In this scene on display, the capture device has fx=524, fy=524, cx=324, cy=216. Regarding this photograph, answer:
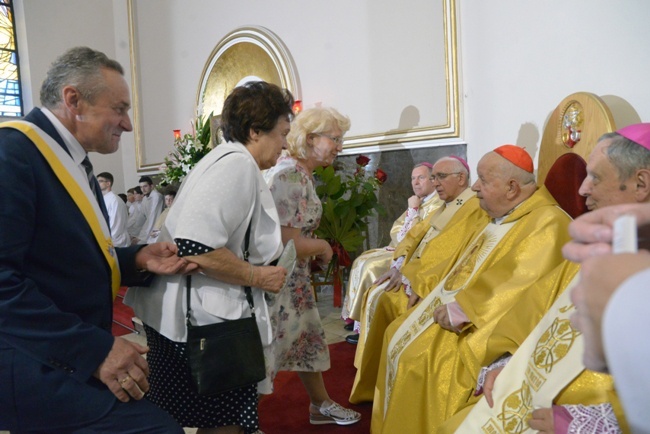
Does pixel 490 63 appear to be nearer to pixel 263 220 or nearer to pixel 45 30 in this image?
pixel 263 220

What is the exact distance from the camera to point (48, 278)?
1415mm

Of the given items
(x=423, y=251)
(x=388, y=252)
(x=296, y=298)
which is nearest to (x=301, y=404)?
(x=296, y=298)

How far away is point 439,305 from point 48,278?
74.3 inches

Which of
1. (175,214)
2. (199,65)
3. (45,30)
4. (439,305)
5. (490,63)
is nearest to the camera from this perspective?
(175,214)

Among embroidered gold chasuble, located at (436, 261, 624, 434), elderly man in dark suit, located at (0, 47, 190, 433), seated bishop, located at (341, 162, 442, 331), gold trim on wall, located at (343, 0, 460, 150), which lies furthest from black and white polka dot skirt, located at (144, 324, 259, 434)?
gold trim on wall, located at (343, 0, 460, 150)

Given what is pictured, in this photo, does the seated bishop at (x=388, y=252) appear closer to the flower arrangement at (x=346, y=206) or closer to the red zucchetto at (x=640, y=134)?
the flower arrangement at (x=346, y=206)

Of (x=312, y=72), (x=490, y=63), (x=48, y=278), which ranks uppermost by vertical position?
(x=312, y=72)

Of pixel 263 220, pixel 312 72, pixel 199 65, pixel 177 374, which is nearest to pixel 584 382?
pixel 263 220

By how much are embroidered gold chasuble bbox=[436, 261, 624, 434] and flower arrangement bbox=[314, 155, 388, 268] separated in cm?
314

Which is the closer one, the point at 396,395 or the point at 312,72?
the point at 396,395

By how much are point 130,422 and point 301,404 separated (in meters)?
2.24

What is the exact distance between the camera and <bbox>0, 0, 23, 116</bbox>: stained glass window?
36.3 ft

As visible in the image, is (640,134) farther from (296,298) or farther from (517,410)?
(296,298)

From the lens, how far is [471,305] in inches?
93.8
